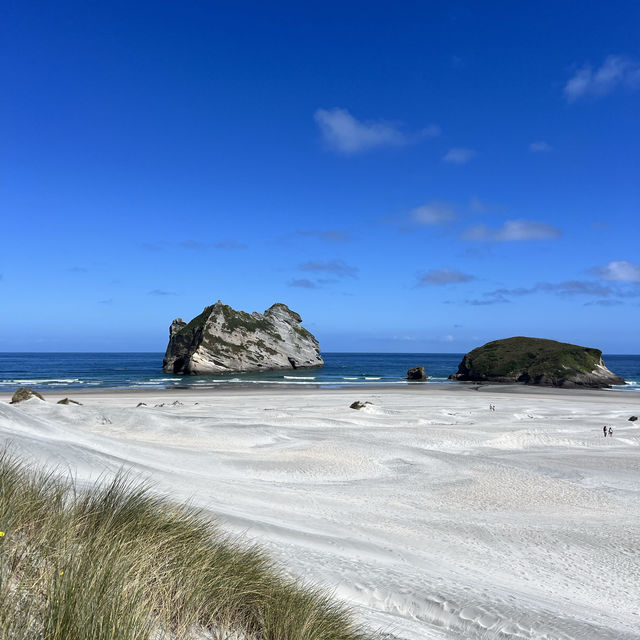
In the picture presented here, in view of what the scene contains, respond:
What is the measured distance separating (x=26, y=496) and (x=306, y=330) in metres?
98.8

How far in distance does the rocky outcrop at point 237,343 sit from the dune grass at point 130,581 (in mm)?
72014

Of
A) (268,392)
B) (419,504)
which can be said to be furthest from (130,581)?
(268,392)

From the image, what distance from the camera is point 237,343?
8319cm

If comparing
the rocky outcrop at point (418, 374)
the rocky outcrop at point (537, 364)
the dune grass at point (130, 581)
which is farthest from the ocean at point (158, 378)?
the dune grass at point (130, 581)

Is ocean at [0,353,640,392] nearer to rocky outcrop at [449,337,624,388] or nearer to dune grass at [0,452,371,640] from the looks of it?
rocky outcrop at [449,337,624,388]

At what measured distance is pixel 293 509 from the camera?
9.43 metres

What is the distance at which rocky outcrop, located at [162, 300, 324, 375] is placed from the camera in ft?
255

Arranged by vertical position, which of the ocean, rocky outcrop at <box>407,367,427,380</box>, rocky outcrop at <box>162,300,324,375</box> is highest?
rocky outcrop at <box>162,300,324,375</box>

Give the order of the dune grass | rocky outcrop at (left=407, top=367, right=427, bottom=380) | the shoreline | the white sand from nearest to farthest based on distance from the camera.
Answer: the dune grass → the white sand → the shoreline → rocky outcrop at (left=407, top=367, right=427, bottom=380)

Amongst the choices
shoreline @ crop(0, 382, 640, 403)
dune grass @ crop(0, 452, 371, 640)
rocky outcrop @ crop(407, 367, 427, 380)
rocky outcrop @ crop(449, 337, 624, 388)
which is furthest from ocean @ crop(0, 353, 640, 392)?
Result: dune grass @ crop(0, 452, 371, 640)

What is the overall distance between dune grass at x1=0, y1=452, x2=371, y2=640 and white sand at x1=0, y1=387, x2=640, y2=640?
1.47m

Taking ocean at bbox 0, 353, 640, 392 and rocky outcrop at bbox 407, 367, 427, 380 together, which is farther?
rocky outcrop at bbox 407, 367, 427, 380

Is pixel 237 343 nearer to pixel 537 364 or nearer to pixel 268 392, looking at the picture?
pixel 268 392

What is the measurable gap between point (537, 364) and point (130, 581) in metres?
65.7
